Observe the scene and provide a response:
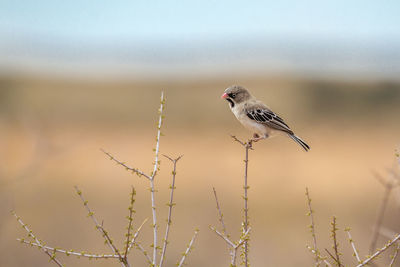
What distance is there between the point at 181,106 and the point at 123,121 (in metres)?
6.27

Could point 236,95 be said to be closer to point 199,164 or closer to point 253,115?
point 253,115

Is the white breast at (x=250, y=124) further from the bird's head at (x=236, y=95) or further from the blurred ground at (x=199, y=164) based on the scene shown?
the blurred ground at (x=199, y=164)

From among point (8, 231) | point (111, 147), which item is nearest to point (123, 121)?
point (111, 147)

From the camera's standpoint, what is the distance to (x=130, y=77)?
5459cm

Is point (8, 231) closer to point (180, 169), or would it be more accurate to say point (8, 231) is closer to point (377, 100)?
point (180, 169)

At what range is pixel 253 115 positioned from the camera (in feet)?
20.9

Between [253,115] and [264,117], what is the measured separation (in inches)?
6.1

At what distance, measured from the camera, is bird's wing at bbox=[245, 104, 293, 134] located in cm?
639

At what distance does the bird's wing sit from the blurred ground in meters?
1.92

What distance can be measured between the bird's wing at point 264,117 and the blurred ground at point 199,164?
6.29 feet

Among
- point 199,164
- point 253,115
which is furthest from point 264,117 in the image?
point 199,164

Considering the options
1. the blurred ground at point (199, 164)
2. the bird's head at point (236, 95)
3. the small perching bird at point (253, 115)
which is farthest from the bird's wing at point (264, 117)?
the blurred ground at point (199, 164)

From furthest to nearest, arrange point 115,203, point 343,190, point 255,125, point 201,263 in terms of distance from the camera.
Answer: point 343,190
point 115,203
point 201,263
point 255,125

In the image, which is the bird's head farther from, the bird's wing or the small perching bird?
the bird's wing
